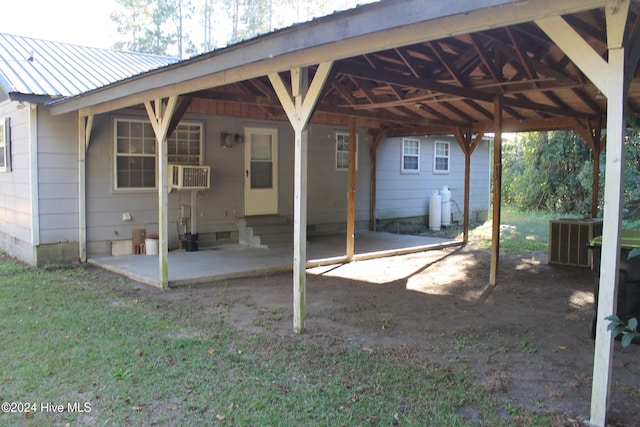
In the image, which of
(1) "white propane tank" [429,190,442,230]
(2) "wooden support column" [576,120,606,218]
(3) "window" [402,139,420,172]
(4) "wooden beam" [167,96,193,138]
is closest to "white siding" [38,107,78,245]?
(4) "wooden beam" [167,96,193,138]

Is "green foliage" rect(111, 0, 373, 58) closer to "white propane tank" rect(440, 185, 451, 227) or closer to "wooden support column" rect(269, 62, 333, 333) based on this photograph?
"white propane tank" rect(440, 185, 451, 227)

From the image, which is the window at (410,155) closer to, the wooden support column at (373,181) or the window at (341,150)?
the wooden support column at (373,181)

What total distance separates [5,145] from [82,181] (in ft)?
7.04

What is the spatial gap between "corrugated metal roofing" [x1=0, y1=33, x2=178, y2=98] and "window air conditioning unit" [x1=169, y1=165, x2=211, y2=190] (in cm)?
172

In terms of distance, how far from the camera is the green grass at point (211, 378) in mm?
2990

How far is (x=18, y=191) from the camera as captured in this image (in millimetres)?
8438

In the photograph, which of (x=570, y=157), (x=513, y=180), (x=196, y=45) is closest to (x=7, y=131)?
(x=570, y=157)

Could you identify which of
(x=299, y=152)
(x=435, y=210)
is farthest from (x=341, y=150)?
(x=299, y=152)

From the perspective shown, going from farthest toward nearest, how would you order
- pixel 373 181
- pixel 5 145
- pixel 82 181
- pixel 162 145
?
pixel 373 181
pixel 5 145
pixel 82 181
pixel 162 145

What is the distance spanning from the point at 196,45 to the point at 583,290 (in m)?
26.8

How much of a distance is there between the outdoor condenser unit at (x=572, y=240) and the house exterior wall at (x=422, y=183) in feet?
16.0

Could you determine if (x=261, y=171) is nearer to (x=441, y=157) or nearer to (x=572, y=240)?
(x=572, y=240)

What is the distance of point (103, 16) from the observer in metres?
28.9

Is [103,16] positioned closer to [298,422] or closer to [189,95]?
[189,95]
